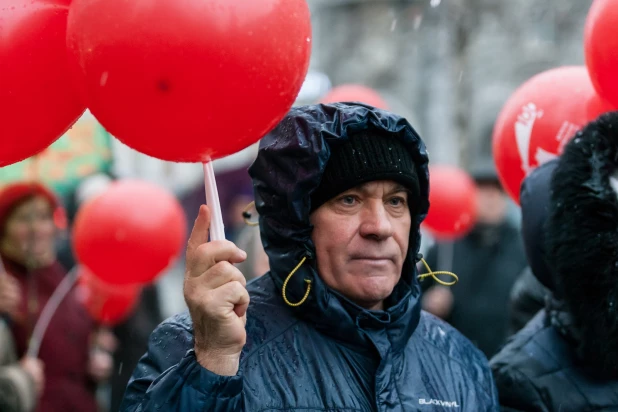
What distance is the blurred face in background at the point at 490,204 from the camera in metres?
6.11

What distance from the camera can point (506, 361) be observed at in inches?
110

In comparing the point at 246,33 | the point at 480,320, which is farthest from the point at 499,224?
→ the point at 246,33

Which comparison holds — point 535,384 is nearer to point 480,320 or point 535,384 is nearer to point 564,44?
point 480,320

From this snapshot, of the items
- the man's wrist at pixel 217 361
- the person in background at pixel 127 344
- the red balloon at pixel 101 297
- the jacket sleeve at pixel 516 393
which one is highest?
the man's wrist at pixel 217 361

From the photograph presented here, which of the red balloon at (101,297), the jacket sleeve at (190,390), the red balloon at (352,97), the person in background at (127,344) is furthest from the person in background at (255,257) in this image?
the jacket sleeve at (190,390)

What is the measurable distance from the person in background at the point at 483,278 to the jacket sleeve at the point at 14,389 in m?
2.92

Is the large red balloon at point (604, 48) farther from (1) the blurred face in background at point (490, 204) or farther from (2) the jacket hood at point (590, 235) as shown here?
(1) the blurred face in background at point (490, 204)

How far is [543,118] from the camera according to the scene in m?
3.04

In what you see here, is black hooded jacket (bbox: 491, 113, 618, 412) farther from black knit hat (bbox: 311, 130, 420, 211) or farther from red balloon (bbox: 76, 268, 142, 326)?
red balloon (bbox: 76, 268, 142, 326)

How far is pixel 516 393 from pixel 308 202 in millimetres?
965

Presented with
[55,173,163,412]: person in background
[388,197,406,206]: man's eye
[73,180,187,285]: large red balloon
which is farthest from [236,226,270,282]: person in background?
[388,197,406,206]: man's eye

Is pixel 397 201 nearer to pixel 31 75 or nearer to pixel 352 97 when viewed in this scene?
pixel 31 75

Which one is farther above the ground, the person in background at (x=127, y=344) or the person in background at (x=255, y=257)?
the person in background at (x=255, y=257)

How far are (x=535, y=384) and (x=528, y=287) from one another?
3.97 ft
